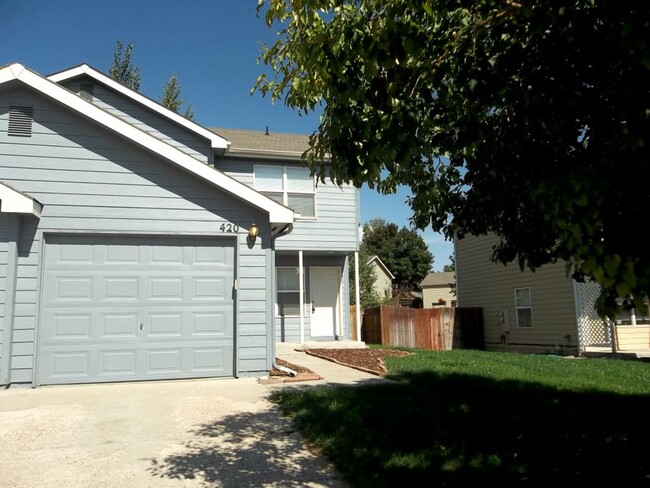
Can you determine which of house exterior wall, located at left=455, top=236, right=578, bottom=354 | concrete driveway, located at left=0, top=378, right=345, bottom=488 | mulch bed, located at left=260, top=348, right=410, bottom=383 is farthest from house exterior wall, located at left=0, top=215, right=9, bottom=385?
house exterior wall, located at left=455, top=236, right=578, bottom=354

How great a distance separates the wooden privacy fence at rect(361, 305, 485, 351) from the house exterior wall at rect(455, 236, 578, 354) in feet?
1.88

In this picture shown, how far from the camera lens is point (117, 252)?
8977 mm

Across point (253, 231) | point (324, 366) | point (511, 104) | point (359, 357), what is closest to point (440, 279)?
point (359, 357)

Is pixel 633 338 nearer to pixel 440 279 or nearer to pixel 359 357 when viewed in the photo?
pixel 359 357

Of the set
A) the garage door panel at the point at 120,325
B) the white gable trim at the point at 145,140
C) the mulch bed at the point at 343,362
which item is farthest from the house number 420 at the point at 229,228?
the mulch bed at the point at 343,362

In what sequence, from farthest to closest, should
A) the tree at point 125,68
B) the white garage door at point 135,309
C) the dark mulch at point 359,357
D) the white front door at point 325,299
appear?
the tree at point 125,68 < the white front door at point 325,299 < the dark mulch at point 359,357 < the white garage door at point 135,309

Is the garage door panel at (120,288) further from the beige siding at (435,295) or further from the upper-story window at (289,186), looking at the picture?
the beige siding at (435,295)

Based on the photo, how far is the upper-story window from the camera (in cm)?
1547

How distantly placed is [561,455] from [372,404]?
7.65 ft

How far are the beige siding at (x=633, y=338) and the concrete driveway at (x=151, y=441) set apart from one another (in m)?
12.8

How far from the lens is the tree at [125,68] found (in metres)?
23.3

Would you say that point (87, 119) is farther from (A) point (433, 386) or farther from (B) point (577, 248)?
(B) point (577, 248)

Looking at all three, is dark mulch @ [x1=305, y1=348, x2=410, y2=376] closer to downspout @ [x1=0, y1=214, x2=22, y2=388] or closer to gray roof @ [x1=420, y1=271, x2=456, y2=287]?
downspout @ [x1=0, y1=214, x2=22, y2=388]

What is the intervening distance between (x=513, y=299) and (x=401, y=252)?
41347 millimetres
